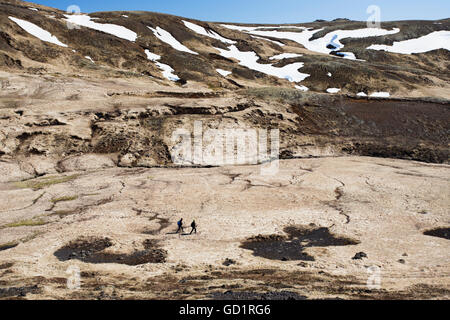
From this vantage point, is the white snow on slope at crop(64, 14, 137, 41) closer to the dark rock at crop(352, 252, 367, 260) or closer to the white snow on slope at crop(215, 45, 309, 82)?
the white snow on slope at crop(215, 45, 309, 82)

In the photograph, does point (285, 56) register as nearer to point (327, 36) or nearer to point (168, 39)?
point (168, 39)

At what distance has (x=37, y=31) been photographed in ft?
226

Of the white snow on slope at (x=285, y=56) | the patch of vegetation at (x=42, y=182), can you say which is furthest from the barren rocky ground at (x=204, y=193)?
the white snow on slope at (x=285, y=56)

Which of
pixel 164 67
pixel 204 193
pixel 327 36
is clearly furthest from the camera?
pixel 327 36

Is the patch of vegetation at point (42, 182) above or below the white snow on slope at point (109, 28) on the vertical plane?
below

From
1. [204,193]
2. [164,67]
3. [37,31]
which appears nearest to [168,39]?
[164,67]

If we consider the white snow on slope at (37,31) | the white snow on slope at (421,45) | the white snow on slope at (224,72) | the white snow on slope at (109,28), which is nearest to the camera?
the white snow on slope at (37,31)

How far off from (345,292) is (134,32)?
80769 mm

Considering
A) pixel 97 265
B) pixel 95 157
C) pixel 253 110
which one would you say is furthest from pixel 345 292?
pixel 253 110

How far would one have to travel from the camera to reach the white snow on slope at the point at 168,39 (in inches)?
3253

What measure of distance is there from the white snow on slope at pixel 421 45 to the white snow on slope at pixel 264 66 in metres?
44.7

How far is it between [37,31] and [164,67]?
23.8 meters

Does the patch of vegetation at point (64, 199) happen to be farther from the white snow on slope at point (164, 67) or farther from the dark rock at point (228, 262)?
the white snow on slope at point (164, 67)

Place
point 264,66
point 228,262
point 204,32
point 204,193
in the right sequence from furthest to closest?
point 204,32, point 264,66, point 204,193, point 228,262
